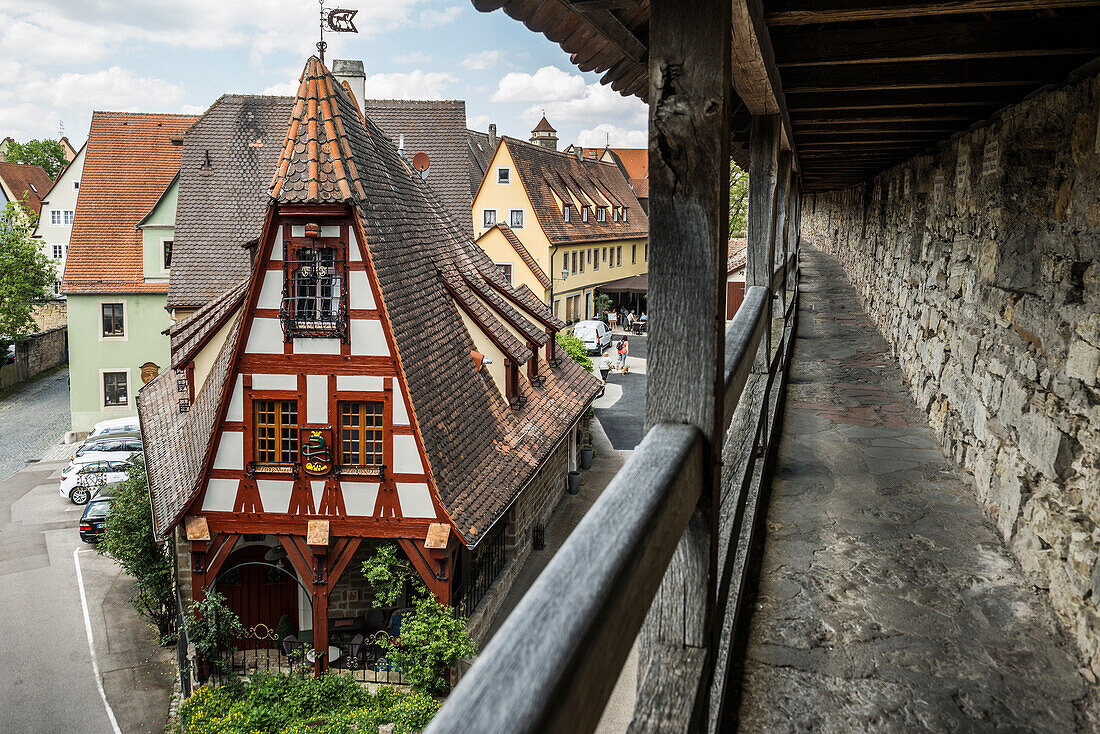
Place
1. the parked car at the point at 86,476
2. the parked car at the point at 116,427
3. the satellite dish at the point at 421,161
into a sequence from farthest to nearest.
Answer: the parked car at the point at 116,427 < the satellite dish at the point at 421,161 < the parked car at the point at 86,476

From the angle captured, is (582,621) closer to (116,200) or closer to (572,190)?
(116,200)

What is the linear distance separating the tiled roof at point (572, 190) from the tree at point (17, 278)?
15.2 meters

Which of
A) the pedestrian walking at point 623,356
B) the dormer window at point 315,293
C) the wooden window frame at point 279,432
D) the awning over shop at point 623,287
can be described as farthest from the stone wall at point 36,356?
the dormer window at point 315,293

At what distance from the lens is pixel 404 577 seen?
392 inches

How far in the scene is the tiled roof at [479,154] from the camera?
2848 cm

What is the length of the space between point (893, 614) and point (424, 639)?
708 cm

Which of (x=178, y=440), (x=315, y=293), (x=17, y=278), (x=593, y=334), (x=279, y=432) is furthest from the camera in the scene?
(x=593, y=334)

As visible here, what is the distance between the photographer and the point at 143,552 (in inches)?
464

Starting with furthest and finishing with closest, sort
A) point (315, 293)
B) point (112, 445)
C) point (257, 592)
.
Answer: point (112, 445)
point (257, 592)
point (315, 293)

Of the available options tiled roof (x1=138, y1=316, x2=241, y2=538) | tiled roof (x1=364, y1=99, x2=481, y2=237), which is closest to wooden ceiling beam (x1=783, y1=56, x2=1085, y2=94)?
tiled roof (x1=138, y1=316, x2=241, y2=538)

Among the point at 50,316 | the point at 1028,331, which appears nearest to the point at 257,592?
the point at 1028,331

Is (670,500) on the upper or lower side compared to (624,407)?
upper

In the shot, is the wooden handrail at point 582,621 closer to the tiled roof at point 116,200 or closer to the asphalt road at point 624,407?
the asphalt road at point 624,407

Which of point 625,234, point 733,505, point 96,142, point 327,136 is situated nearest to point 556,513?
point 327,136
